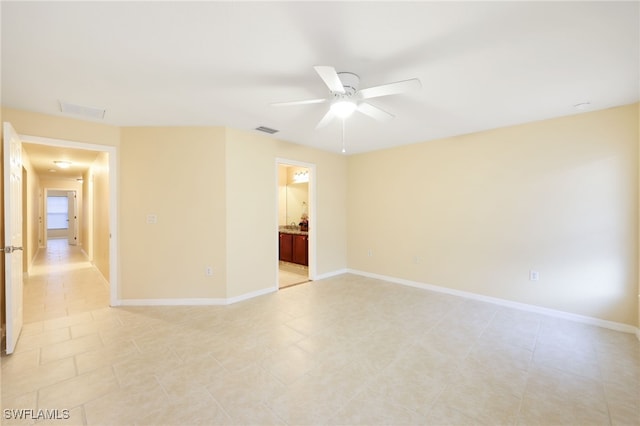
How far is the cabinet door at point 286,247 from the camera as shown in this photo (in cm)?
639

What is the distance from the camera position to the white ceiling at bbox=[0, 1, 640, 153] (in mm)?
1571

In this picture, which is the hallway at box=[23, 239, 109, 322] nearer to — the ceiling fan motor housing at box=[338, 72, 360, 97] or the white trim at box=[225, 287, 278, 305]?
the white trim at box=[225, 287, 278, 305]

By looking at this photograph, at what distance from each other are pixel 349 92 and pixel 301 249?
4352 millimetres

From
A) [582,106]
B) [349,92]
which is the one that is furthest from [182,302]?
[582,106]

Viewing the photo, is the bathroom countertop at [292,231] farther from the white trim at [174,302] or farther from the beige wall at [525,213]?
the white trim at [174,302]

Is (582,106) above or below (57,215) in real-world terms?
above

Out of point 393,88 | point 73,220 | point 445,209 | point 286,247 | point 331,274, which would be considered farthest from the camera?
point 73,220

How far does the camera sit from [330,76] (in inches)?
71.1

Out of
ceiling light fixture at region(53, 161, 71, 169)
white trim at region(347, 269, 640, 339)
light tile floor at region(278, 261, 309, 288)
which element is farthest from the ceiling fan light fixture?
ceiling light fixture at region(53, 161, 71, 169)

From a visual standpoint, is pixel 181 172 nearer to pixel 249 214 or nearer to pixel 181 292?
pixel 249 214

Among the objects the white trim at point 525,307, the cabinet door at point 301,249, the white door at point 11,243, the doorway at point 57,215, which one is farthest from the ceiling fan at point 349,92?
the doorway at point 57,215

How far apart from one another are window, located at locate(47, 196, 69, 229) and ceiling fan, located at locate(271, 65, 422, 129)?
573 inches

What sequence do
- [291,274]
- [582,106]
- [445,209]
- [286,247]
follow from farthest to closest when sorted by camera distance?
[286,247]
[291,274]
[445,209]
[582,106]

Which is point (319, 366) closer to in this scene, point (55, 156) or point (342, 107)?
point (342, 107)
